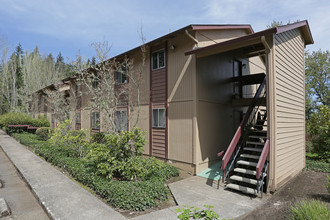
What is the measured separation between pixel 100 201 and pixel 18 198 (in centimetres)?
239

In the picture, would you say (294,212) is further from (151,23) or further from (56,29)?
(56,29)

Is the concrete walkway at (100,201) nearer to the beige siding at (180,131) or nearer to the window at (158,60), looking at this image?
the beige siding at (180,131)

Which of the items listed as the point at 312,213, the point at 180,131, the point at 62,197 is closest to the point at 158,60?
the point at 180,131

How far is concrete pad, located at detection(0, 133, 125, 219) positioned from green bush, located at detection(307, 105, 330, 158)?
30.5 ft

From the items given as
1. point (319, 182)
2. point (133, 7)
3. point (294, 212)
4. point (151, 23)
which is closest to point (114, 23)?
point (133, 7)

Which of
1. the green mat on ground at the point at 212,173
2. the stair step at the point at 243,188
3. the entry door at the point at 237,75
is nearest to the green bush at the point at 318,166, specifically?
the green mat on ground at the point at 212,173

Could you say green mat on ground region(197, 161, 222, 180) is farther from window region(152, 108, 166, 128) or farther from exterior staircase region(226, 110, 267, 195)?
window region(152, 108, 166, 128)

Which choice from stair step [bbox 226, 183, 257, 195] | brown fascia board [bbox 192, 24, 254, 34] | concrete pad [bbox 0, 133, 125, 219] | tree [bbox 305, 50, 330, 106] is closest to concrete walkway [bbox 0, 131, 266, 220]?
concrete pad [bbox 0, 133, 125, 219]

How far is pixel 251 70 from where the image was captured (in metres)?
11.7

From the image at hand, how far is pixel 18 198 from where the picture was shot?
5.34 meters

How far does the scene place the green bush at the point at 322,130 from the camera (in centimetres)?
885

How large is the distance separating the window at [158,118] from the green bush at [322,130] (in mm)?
7039

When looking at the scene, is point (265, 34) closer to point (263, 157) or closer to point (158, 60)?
point (263, 157)

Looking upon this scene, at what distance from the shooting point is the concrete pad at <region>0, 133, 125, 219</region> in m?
4.16
